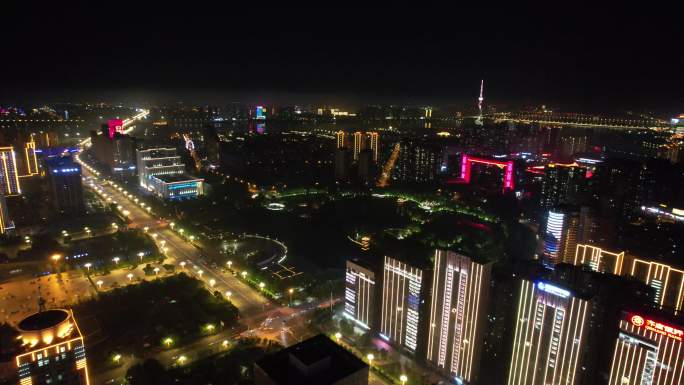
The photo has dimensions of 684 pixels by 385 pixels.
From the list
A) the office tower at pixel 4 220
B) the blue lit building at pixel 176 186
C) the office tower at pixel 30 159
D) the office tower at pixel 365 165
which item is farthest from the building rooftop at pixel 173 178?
the office tower at pixel 365 165

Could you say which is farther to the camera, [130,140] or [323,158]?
[323,158]

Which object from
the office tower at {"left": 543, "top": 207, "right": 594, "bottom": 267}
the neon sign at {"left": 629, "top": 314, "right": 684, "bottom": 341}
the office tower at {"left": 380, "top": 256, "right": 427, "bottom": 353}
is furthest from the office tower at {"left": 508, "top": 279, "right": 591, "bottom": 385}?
the office tower at {"left": 543, "top": 207, "right": 594, "bottom": 267}

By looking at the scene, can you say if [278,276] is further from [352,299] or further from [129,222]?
[129,222]

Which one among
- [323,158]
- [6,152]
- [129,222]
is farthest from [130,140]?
[323,158]

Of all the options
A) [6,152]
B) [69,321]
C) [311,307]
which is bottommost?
[311,307]

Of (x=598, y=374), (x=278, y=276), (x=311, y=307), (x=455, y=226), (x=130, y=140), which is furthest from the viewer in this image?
(x=130, y=140)

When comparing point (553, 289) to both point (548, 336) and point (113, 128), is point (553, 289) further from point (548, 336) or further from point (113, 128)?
point (113, 128)

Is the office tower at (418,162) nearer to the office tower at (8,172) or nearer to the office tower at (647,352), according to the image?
the office tower at (647,352)
